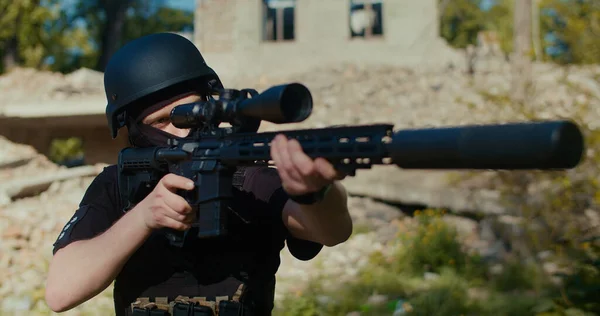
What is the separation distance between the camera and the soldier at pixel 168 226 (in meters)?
2.29

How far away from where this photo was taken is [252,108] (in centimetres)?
205

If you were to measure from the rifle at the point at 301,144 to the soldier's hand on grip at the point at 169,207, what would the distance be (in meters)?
0.05

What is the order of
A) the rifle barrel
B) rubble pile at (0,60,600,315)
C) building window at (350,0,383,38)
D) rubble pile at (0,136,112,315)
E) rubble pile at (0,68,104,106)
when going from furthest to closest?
building window at (350,0,383,38), rubble pile at (0,68,104,106), rubble pile at (0,60,600,315), rubble pile at (0,136,112,315), the rifle barrel

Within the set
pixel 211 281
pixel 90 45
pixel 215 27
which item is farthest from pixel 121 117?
pixel 90 45

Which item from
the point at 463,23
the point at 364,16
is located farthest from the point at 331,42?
the point at 463,23

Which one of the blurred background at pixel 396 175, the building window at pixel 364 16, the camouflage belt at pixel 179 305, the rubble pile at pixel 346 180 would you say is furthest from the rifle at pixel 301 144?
the building window at pixel 364 16

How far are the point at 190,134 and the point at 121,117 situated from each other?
0.50 m

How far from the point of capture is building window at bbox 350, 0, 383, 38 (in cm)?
1939

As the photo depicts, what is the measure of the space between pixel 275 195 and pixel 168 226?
46cm

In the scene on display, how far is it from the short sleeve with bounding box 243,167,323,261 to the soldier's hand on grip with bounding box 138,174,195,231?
37 centimetres

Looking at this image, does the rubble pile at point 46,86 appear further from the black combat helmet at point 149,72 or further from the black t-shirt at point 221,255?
the black t-shirt at point 221,255

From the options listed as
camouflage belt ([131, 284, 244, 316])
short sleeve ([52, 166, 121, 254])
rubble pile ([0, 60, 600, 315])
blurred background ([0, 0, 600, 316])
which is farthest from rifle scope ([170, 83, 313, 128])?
rubble pile ([0, 60, 600, 315])

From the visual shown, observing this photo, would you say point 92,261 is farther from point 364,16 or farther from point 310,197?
point 364,16

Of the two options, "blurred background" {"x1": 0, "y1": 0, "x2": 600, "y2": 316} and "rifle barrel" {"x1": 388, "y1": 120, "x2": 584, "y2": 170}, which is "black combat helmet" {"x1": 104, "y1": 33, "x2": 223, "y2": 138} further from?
"blurred background" {"x1": 0, "y1": 0, "x2": 600, "y2": 316}
